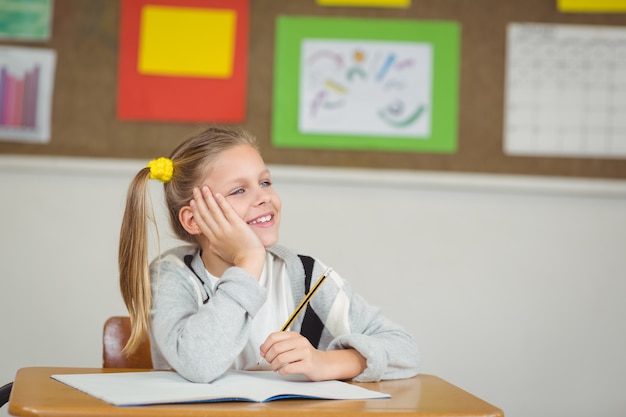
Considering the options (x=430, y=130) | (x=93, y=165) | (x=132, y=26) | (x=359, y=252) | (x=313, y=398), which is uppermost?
(x=132, y=26)

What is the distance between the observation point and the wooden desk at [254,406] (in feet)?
2.85

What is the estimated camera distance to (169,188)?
1.48m

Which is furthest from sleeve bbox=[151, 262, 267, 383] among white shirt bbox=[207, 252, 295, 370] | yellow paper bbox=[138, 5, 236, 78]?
yellow paper bbox=[138, 5, 236, 78]

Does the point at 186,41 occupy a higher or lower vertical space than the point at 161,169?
higher

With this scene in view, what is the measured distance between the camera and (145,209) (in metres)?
1.36

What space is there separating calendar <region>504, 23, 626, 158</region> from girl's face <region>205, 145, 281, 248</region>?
883 mm

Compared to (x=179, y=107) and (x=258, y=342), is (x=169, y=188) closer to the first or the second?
(x=258, y=342)

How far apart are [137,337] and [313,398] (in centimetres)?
37

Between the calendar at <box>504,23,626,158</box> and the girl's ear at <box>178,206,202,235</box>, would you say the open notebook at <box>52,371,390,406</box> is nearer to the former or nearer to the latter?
the girl's ear at <box>178,206,202,235</box>

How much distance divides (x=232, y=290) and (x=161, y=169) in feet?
1.04

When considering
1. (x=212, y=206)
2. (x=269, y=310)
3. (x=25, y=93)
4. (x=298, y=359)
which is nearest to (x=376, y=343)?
(x=298, y=359)

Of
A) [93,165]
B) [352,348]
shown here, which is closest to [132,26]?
[93,165]

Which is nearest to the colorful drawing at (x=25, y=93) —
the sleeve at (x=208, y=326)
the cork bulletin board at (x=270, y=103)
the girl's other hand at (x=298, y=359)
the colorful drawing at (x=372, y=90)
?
the cork bulletin board at (x=270, y=103)

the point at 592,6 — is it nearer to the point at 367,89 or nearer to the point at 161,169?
the point at 367,89
